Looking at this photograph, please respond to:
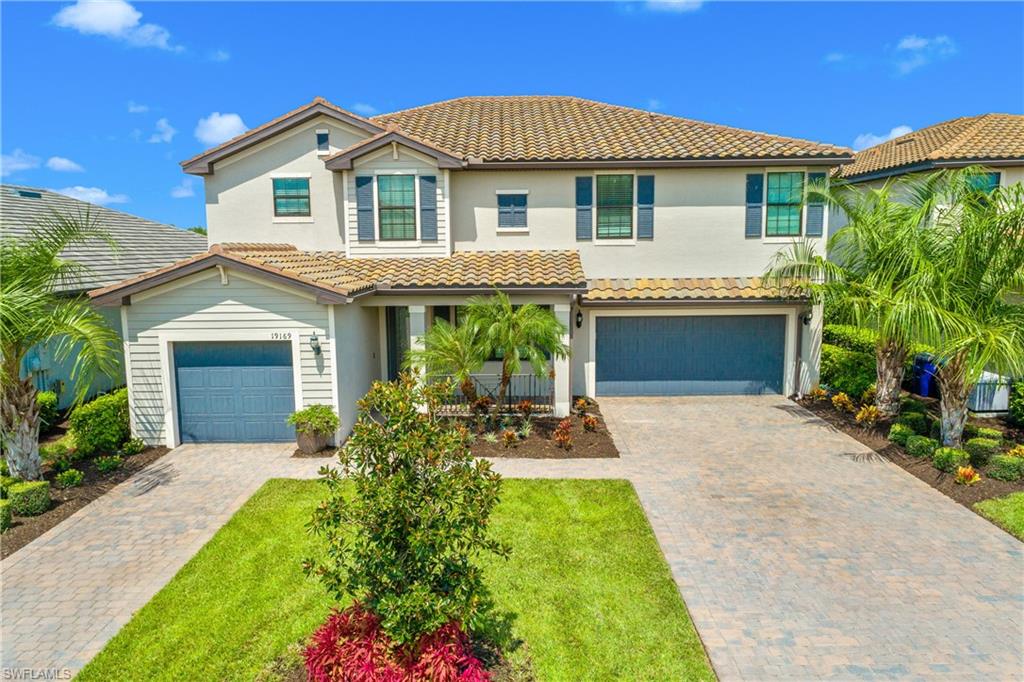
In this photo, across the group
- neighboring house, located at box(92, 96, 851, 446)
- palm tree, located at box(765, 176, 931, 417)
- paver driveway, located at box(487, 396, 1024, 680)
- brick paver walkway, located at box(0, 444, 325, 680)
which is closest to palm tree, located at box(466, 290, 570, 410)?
neighboring house, located at box(92, 96, 851, 446)

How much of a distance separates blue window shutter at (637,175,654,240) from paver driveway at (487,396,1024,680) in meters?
6.21

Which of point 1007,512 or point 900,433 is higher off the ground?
point 900,433

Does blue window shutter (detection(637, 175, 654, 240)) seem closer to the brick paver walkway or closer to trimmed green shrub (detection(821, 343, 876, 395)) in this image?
trimmed green shrub (detection(821, 343, 876, 395))

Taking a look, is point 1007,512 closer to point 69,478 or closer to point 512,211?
point 512,211

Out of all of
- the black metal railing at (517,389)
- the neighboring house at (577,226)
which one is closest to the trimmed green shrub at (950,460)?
the neighboring house at (577,226)

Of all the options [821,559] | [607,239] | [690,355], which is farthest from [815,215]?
[821,559]

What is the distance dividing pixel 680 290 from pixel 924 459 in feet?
22.6

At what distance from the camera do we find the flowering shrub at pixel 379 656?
5.26 meters

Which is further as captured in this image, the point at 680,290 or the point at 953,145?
the point at 953,145

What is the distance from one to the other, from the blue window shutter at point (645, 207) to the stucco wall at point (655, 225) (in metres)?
0.15

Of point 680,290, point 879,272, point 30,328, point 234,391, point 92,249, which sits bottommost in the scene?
point 234,391

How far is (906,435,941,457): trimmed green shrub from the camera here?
37.8ft

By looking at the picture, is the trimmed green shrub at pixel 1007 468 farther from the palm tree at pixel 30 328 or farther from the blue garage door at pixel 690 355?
the palm tree at pixel 30 328

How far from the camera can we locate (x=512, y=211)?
1678 centimetres
